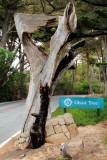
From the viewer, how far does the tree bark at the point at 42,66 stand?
6387mm

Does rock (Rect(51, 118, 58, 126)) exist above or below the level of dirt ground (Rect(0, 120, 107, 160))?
above

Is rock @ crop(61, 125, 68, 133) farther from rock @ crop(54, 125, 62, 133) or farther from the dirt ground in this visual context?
the dirt ground

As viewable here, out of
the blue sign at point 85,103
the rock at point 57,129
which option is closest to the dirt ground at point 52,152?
the rock at point 57,129

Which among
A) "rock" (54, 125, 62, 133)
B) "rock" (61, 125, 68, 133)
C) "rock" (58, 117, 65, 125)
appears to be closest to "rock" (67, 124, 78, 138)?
"rock" (61, 125, 68, 133)

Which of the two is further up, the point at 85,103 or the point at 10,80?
the point at 10,80

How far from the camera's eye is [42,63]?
23.3 ft

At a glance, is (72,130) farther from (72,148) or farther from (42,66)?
(42,66)

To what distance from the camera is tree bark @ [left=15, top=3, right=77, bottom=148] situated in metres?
6.39

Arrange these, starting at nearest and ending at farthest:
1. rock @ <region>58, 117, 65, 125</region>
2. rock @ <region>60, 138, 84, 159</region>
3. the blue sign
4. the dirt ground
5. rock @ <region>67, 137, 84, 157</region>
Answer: rock @ <region>60, 138, 84, 159</region> → the dirt ground → rock @ <region>67, 137, 84, 157</region> → rock @ <region>58, 117, 65, 125</region> → the blue sign

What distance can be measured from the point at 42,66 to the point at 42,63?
0.12m

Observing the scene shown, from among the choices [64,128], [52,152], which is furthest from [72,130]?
[52,152]

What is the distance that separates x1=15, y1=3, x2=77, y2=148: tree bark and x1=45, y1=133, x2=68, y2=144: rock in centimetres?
24

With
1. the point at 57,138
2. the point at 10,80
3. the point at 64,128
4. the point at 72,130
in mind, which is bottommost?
the point at 57,138

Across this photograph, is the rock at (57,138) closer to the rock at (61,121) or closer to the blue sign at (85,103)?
the rock at (61,121)
